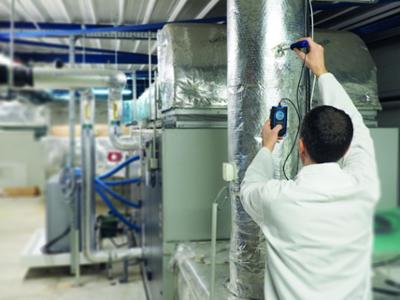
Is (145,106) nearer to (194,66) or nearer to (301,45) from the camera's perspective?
(194,66)

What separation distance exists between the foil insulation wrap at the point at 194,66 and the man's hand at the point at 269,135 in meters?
0.90

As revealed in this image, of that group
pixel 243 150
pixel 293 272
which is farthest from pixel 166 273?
pixel 293 272

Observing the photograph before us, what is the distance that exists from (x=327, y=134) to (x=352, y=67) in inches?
60.6

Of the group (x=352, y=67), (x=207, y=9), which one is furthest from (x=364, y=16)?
(x=207, y=9)

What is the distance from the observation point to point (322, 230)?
43.6 inches

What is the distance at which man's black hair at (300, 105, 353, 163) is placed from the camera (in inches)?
43.8

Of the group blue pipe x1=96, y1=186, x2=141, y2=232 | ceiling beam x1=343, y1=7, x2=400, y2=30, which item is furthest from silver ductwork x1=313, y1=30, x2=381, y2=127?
blue pipe x1=96, y1=186, x2=141, y2=232

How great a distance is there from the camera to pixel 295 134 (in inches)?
58.1

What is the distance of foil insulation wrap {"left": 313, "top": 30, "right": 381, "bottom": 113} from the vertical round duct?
104 centimetres

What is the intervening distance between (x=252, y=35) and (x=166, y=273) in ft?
4.88

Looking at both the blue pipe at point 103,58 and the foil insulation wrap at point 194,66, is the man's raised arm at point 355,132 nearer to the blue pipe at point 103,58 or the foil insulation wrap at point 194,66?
the foil insulation wrap at point 194,66

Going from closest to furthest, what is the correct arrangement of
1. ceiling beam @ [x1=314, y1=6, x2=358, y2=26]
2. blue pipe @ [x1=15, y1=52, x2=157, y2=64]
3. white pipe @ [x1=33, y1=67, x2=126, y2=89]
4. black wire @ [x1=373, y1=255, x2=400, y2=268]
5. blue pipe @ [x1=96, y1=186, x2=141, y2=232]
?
black wire @ [x1=373, y1=255, x2=400, y2=268]
white pipe @ [x1=33, y1=67, x2=126, y2=89]
ceiling beam @ [x1=314, y1=6, x2=358, y2=26]
blue pipe @ [x1=15, y1=52, x2=157, y2=64]
blue pipe @ [x1=96, y1=186, x2=141, y2=232]

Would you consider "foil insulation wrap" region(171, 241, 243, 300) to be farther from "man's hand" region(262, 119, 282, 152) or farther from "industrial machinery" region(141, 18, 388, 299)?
"man's hand" region(262, 119, 282, 152)

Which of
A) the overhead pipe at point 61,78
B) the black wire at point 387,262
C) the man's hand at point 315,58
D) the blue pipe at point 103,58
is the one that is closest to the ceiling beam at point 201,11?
the blue pipe at point 103,58
